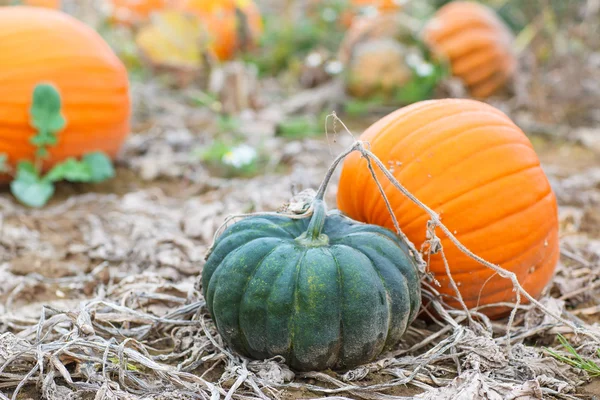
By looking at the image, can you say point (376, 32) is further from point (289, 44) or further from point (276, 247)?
point (276, 247)

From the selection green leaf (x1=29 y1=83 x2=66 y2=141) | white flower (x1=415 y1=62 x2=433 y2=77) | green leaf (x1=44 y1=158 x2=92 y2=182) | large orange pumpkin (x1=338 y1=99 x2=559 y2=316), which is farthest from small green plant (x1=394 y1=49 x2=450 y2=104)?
large orange pumpkin (x1=338 y1=99 x2=559 y2=316)

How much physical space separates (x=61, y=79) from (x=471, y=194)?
2.60 metres

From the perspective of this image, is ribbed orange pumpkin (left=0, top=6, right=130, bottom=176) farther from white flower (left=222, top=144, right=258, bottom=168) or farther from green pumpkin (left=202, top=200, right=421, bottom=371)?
green pumpkin (left=202, top=200, right=421, bottom=371)

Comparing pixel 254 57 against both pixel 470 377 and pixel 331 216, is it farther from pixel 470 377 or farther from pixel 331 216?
pixel 470 377

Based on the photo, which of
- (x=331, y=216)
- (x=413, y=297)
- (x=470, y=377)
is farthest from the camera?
(x=331, y=216)

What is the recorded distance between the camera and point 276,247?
7.08 ft

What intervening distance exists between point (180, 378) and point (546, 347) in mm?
1285

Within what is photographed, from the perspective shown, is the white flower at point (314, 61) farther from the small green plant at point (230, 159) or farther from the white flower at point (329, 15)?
the small green plant at point (230, 159)

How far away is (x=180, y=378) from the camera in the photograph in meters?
2.09

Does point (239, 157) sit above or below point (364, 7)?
below

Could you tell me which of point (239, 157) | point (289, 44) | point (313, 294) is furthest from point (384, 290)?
point (289, 44)

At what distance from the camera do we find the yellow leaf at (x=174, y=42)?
6.80m

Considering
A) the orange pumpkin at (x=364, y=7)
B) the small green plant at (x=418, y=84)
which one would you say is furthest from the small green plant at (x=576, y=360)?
the orange pumpkin at (x=364, y=7)

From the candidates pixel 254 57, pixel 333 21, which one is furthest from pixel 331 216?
pixel 333 21
